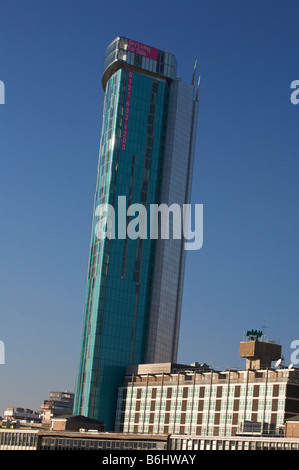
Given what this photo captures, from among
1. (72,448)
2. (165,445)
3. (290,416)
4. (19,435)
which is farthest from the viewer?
(290,416)

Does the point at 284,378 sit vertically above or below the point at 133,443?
above

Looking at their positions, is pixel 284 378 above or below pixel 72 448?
above

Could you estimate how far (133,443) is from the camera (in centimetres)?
14538
